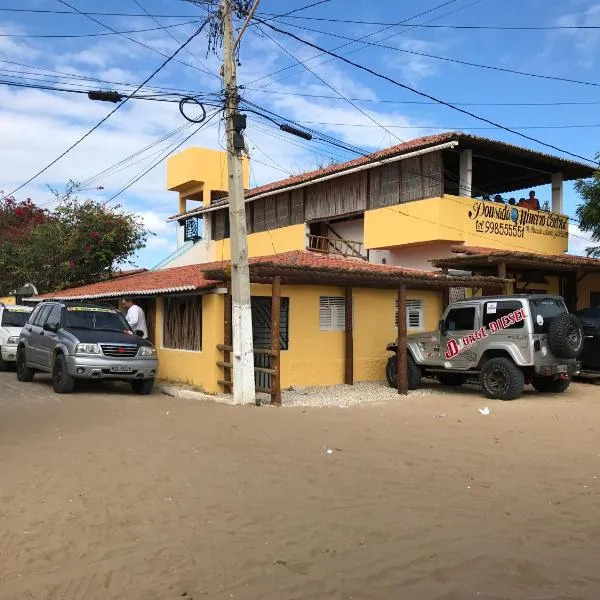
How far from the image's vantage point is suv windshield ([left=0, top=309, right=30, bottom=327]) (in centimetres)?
1781

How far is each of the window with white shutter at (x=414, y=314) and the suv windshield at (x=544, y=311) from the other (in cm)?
435

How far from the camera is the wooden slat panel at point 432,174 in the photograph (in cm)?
1797

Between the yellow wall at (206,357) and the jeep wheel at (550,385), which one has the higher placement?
the yellow wall at (206,357)

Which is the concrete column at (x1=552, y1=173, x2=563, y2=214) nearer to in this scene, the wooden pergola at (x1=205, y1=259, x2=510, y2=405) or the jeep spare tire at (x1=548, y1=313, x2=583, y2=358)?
the wooden pergola at (x1=205, y1=259, x2=510, y2=405)

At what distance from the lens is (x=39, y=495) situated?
18.7 feet

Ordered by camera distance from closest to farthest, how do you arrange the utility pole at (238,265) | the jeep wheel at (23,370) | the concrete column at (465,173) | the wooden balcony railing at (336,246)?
the utility pole at (238,265)
the jeep wheel at (23,370)
the concrete column at (465,173)
the wooden balcony railing at (336,246)

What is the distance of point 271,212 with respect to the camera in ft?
80.7

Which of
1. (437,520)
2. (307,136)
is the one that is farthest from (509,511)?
(307,136)

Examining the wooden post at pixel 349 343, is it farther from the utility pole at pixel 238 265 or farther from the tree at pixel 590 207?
the tree at pixel 590 207

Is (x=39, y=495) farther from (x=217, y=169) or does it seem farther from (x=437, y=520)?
(x=217, y=169)

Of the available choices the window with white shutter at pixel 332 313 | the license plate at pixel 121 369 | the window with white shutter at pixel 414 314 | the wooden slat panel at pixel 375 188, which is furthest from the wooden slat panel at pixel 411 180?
the license plate at pixel 121 369

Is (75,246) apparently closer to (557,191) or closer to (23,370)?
(23,370)

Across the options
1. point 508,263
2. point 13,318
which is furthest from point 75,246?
point 508,263

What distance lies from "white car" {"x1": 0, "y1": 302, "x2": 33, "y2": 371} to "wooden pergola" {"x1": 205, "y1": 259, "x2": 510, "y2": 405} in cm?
735
